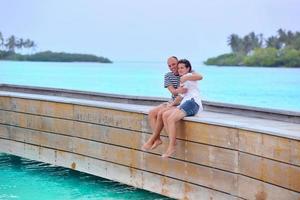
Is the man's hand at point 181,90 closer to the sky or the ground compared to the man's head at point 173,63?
closer to the ground

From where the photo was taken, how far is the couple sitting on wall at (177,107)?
367 inches

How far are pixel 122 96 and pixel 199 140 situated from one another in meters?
3.97

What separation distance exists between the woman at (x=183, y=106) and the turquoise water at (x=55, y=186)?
1.52m

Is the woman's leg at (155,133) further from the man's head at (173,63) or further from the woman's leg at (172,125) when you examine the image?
the man's head at (173,63)

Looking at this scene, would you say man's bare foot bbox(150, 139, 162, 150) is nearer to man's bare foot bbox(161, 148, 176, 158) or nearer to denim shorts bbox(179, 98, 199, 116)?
man's bare foot bbox(161, 148, 176, 158)

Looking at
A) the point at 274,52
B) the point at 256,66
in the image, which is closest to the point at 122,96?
the point at 274,52

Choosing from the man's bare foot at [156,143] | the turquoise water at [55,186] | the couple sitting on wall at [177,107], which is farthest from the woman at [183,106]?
the turquoise water at [55,186]

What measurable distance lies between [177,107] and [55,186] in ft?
11.0

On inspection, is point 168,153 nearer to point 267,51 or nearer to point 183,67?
point 183,67

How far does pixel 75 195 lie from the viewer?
37.6 feet

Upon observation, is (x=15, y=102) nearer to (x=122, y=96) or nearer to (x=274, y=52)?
(x=122, y=96)

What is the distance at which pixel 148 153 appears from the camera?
1038cm

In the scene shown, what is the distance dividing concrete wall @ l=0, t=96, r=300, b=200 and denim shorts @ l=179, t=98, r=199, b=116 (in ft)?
0.45

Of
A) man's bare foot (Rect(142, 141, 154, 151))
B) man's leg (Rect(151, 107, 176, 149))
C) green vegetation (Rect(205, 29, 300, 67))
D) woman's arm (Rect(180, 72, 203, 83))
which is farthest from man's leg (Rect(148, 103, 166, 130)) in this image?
green vegetation (Rect(205, 29, 300, 67))
